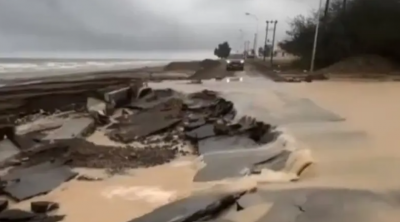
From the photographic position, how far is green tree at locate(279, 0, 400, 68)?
1444 inches

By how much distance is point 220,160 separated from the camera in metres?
9.48

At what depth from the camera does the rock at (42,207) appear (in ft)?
24.1

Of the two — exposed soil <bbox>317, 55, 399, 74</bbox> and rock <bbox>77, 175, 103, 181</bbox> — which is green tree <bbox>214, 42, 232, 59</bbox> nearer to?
exposed soil <bbox>317, 55, 399, 74</bbox>

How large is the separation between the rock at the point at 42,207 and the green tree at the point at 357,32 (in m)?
32.0

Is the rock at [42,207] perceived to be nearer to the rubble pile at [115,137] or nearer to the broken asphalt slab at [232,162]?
the rubble pile at [115,137]

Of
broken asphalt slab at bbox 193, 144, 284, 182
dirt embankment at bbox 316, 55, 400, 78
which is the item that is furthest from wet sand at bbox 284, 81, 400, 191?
dirt embankment at bbox 316, 55, 400, 78

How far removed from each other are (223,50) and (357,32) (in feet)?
119

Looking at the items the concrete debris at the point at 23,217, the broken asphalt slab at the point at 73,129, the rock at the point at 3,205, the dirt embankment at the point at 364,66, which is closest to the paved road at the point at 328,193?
the concrete debris at the point at 23,217

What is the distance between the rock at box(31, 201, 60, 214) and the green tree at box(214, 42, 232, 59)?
213ft

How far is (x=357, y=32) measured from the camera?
3772 cm

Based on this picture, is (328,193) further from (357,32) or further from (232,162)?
(357,32)

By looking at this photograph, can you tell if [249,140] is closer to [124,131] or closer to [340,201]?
[124,131]

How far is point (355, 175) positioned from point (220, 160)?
2407mm

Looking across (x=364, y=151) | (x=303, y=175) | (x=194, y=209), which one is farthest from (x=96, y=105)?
(x=194, y=209)
